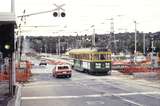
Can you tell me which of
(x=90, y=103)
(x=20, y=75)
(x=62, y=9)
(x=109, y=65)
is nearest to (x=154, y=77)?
(x=109, y=65)

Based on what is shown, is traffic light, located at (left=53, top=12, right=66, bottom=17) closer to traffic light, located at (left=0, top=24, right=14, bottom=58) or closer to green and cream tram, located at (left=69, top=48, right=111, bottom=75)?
traffic light, located at (left=0, top=24, right=14, bottom=58)

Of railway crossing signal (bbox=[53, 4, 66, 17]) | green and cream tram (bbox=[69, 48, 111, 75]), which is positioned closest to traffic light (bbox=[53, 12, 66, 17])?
railway crossing signal (bbox=[53, 4, 66, 17])

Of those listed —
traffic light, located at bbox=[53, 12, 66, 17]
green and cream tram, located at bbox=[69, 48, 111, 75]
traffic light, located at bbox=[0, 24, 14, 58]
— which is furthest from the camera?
green and cream tram, located at bbox=[69, 48, 111, 75]

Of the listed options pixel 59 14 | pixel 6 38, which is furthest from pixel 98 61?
pixel 6 38

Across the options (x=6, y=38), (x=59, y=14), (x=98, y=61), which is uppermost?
(x=59, y=14)

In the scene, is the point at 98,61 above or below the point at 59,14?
below

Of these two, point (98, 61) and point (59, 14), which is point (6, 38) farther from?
point (98, 61)

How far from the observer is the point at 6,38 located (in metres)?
19.6

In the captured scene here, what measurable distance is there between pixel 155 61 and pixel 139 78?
507 inches

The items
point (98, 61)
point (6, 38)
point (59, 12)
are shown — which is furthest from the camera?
point (98, 61)

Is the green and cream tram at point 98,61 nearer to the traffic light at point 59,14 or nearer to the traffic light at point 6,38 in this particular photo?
the traffic light at point 59,14

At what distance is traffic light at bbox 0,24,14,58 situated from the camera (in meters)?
19.6

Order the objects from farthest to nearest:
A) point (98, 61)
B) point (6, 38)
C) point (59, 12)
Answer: point (98, 61) < point (59, 12) < point (6, 38)

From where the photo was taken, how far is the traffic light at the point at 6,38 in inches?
771
